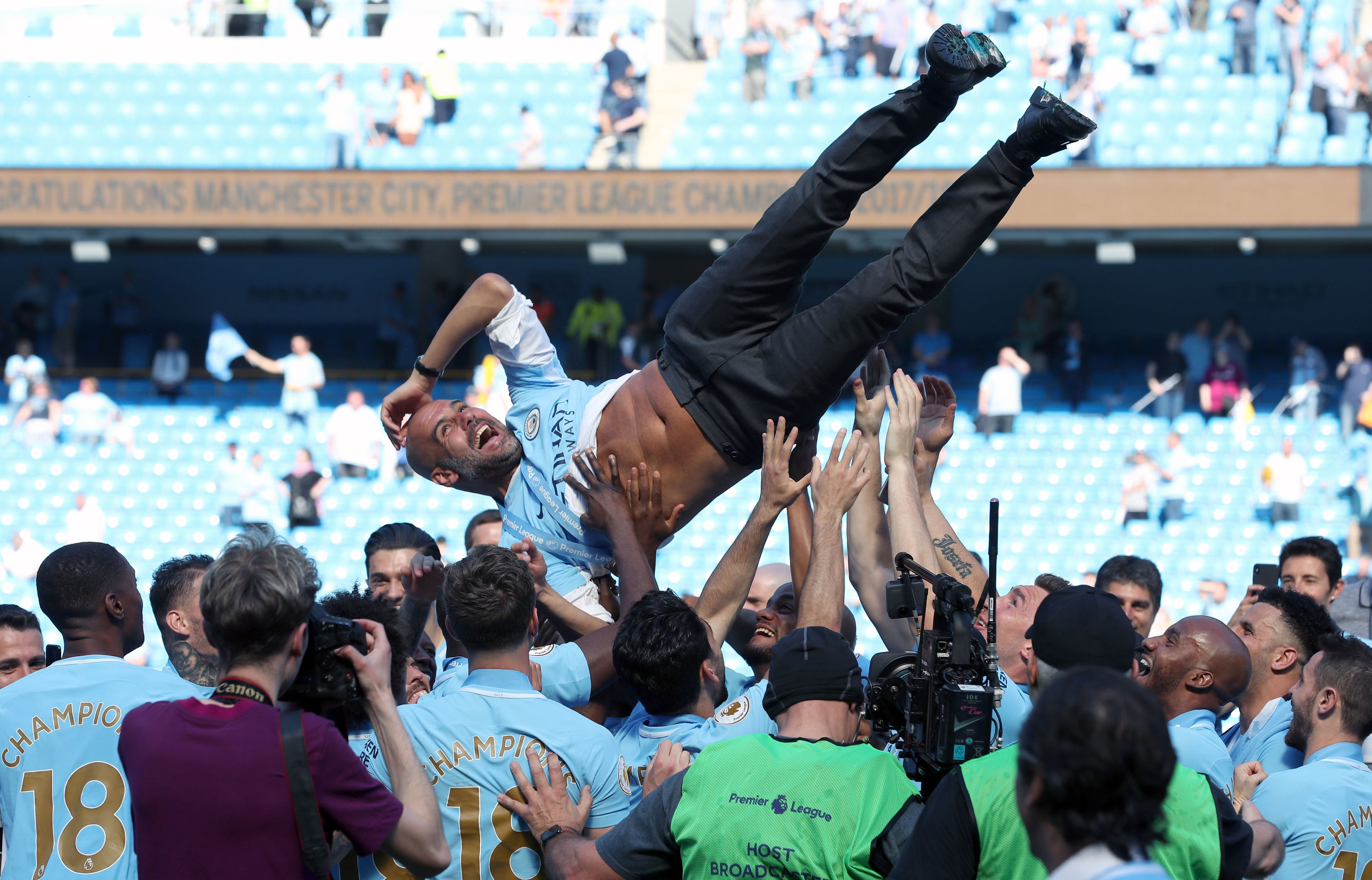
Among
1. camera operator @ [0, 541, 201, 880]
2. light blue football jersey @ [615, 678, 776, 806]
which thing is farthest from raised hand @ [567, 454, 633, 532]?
camera operator @ [0, 541, 201, 880]

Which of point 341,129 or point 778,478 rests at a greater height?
point 778,478

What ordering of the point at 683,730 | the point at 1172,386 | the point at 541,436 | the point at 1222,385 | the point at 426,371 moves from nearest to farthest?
the point at 683,730 → the point at 426,371 → the point at 541,436 → the point at 1222,385 → the point at 1172,386

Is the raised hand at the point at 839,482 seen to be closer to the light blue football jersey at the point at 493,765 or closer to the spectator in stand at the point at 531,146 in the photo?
the light blue football jersey at the point at 493,765

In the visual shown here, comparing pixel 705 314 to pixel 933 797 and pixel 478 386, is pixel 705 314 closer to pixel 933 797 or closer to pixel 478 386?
pixel 933 797

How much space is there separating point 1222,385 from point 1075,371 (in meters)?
1.63

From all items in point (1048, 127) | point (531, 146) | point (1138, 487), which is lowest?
point (1138, 487)

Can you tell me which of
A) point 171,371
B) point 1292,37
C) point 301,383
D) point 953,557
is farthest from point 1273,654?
point 171,371

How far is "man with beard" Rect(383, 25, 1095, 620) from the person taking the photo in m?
3.83

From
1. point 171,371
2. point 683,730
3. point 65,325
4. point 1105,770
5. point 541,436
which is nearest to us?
point 1105,770

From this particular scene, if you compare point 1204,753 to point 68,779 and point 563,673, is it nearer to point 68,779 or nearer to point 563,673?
point 563,673

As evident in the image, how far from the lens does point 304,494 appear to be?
13.9m

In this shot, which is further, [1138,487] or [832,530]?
[1138,487]

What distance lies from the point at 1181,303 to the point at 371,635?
16.9 m

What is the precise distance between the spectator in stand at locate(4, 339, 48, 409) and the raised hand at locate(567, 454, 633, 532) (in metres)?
14.2
